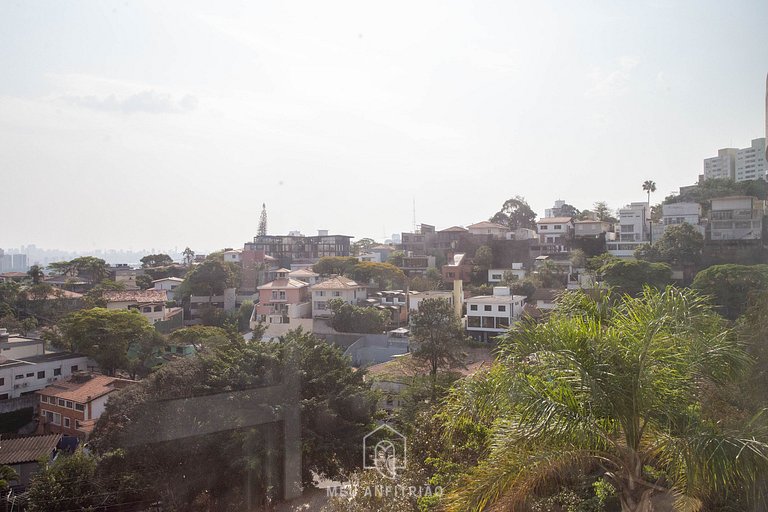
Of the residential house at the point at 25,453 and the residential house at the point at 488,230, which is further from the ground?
the residential house at the point at 488,230

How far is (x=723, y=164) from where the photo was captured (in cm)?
4650

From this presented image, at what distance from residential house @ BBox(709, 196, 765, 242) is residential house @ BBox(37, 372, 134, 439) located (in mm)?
24557

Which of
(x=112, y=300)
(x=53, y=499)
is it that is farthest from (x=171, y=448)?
(x=112, y=300)

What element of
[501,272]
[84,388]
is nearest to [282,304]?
[84,388]

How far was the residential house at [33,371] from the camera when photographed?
15505mm

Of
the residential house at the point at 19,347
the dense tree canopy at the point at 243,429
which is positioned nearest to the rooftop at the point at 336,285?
the residential house at the point at 19,347

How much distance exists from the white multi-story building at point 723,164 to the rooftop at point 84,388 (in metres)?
47.0

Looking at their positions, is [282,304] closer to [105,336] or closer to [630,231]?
[105,336]

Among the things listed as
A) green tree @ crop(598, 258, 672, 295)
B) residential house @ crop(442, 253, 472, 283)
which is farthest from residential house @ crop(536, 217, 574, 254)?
green tree @ crop(598, 258, 672, 295)

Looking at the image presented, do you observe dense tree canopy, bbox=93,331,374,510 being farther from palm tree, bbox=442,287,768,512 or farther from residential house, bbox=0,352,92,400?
residential house, bbox=0,352,92,400

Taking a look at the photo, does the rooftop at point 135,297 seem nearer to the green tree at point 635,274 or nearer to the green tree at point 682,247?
the green tree at point 635,274

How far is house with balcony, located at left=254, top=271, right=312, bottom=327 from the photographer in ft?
75.6

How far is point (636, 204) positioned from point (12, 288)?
102 feet

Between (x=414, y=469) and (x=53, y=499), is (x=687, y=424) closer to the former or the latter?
(x=414, y=469)
